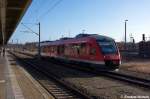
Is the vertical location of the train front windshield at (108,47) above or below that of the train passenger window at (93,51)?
above

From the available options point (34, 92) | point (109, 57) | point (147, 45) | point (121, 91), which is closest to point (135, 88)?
point (121, 91)

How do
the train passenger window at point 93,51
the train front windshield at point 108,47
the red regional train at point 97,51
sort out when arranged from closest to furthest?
1. the red regional train at point 97,51
2. the train front windshield at point 108,47
3. the train passenger window at point 93,51

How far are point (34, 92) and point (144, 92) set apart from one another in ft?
16.9

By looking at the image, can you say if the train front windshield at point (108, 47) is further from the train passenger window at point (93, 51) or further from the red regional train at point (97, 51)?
the train passenger window at point (93, 51)

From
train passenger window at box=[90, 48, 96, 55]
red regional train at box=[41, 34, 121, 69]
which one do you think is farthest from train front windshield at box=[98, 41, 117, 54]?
train passenger window at box=[90, 48, 96, 55]

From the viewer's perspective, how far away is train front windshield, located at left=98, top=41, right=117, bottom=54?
91.9 ft

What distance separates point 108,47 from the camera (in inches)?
1115

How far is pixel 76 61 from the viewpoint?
34156mm

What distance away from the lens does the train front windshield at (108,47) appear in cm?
2800

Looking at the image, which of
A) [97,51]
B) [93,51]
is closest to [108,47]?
[97,51]

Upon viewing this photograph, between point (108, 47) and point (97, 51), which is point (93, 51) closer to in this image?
point (97, 51)

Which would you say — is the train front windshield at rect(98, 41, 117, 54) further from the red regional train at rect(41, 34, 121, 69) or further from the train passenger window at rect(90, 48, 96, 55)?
the train passenger window at rect(90, 48, 96, 55)

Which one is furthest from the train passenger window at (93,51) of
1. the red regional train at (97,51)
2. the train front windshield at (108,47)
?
the train front windshield at (108,47)

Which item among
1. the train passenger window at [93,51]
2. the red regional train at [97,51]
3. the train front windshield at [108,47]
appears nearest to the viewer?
the red regional train at [97,51]
